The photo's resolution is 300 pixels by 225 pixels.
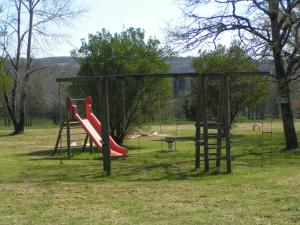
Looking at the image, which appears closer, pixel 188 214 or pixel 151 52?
pixel 188 214

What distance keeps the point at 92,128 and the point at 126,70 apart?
555 cm

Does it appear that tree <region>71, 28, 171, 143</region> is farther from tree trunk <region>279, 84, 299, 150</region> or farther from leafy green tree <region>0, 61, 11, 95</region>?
leafy green tree <region>0, 61, 11, 95</region>

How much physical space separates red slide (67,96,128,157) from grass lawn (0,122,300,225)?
203 centimetres

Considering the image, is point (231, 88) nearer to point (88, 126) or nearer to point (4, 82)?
point (88, 126)

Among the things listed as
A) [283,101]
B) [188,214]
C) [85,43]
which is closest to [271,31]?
[283,101]

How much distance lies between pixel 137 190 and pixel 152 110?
1580cm

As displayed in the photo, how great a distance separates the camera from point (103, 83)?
14.0m

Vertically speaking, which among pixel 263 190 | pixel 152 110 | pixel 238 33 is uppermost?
pixel 238 33

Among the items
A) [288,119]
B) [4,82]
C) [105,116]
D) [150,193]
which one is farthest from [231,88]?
[150,193]

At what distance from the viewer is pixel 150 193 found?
10.2 metres

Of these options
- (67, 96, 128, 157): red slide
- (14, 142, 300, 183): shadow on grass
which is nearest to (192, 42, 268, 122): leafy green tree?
(67, 96, 128, 157): red slide

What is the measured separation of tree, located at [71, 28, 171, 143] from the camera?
82.5 ft

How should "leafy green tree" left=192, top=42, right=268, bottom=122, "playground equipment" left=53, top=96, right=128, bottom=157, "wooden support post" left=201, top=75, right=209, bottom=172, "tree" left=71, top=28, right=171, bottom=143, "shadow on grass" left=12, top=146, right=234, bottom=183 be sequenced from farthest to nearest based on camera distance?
"leafy green tree" left=192, top=42, right=268, bottom=122
"tree" left=71, top=28, right=171, bottom=143
"playground equipment" left=53, top=96, right=128, bottom=157
"wooden support post" left=201, top=75, right=209, bottom=172
"shadow on grass" left=12, top=146, right=234, bottom=183

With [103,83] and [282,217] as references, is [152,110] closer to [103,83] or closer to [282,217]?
[103,83]
